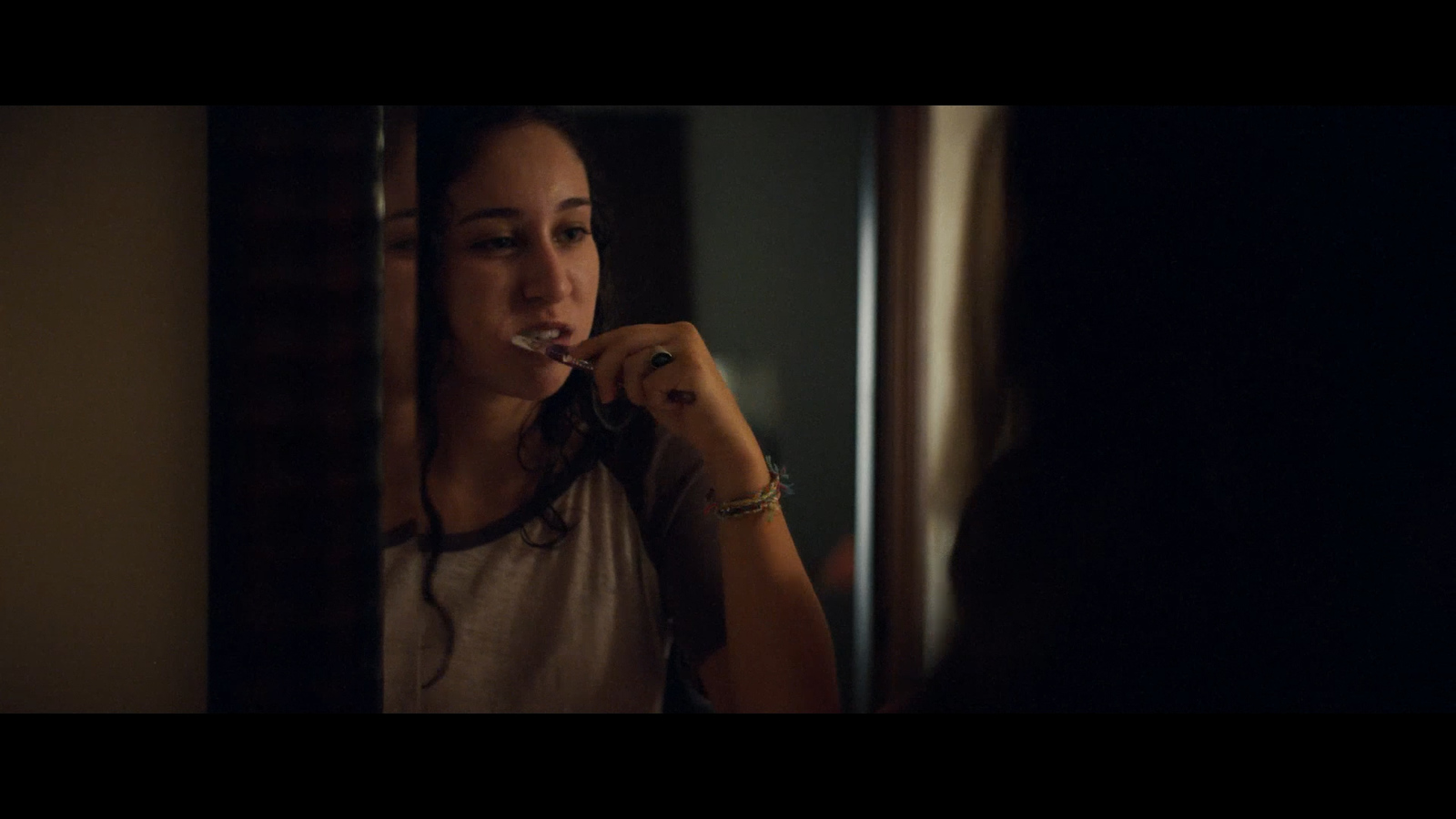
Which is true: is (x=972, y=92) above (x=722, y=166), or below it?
above

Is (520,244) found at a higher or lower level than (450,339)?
higher

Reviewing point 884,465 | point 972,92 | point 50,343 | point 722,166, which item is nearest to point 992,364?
point 884,465

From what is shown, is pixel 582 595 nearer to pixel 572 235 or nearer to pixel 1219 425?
pixel 572 235

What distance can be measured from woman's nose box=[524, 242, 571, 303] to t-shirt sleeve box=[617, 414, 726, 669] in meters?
0.26

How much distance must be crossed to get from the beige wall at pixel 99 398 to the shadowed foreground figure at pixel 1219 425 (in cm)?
136

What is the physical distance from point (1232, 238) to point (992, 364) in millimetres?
462

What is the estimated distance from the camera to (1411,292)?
5.22 feet

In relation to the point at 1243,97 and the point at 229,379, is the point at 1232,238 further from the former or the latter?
the point at 229,379

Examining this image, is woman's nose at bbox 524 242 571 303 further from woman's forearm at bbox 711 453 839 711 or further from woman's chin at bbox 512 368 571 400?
woman's forearm at bbox 711 453 839 711

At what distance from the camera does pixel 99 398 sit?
5.25 feet

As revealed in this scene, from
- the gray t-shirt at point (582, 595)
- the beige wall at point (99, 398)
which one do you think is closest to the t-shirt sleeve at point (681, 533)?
the gray t-shirt at point (582, 595)

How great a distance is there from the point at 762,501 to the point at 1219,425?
0.79 metres

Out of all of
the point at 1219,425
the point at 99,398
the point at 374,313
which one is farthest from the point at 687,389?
the point at 99,398

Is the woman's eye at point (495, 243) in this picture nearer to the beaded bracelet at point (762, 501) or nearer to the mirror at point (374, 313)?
the mirror at point (374, 313)
